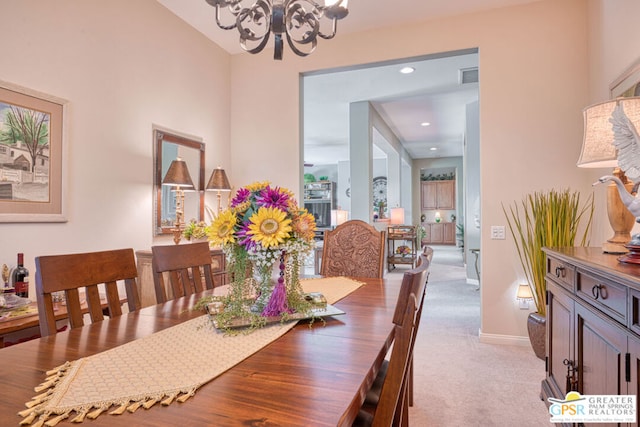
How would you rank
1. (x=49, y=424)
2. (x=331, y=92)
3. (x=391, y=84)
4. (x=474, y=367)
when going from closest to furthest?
1. (x=49, y=424)
2. (x=474, y=367)
3. (x=391, y=84)
4. (x=331, y=92)

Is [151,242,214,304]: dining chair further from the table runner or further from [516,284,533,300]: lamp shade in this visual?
[516,284,533,300]: lamp shade

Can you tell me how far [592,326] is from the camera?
1.33m

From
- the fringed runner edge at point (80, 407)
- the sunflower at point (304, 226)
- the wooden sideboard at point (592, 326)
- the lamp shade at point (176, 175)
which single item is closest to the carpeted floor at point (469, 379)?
the wooden sideboard at point (592, 326)

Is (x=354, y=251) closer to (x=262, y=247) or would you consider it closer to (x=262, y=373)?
(x=262, y=247)

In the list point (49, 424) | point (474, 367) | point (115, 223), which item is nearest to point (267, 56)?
point (115, 223)

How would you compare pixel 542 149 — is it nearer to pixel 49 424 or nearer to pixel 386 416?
pixel 386 416

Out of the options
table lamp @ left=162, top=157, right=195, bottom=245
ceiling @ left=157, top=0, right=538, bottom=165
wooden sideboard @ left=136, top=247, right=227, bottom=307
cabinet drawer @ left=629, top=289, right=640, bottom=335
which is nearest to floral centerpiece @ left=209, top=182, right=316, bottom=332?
cabinet drawer @ left=629, top=289, right=640, bottom=335

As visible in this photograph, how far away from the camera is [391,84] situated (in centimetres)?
505

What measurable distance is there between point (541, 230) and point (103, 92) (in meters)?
3.50

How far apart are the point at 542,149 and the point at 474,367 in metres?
1.90

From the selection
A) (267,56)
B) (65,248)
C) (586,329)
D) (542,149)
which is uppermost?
(267,56)

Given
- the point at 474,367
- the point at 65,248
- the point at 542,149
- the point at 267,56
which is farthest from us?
the point at 267,56

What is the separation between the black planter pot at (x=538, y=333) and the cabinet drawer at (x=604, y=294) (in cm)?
140

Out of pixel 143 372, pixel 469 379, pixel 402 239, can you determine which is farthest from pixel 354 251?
pixel 402 239
